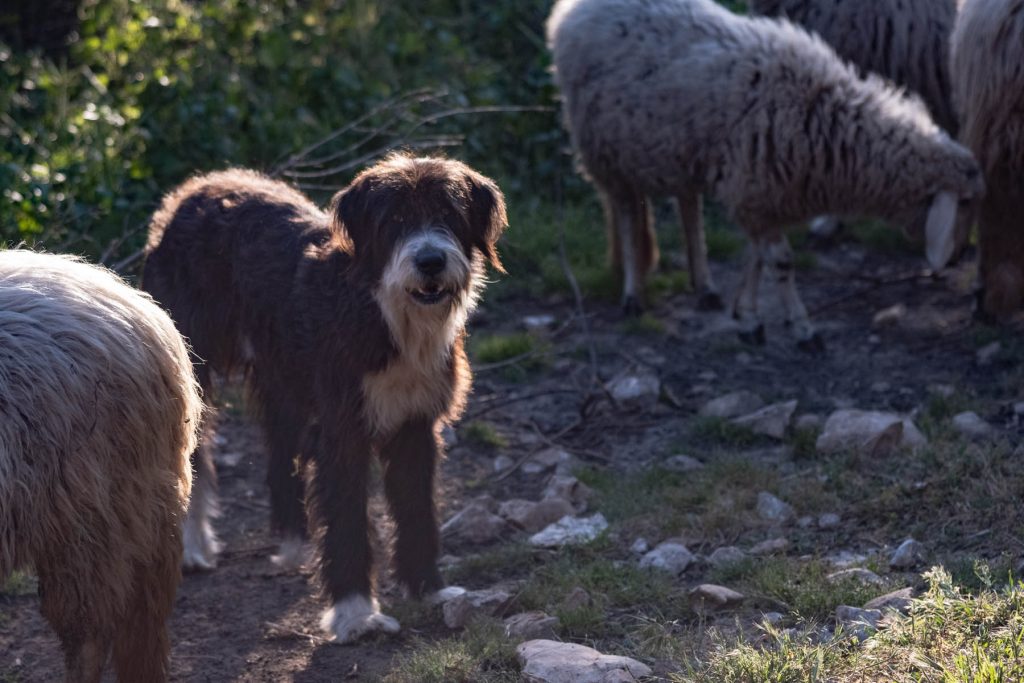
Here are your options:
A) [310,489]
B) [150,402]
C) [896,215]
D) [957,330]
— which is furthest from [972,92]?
[150,402]

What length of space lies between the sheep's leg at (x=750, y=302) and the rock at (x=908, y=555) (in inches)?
122

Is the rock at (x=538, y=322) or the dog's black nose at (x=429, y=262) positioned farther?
the rock at (x=538, y=322)

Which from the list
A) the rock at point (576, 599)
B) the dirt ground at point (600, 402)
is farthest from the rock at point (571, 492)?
the rock at point (576, 599)

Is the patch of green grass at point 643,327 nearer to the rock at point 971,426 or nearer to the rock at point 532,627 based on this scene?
the rock at point 971,426

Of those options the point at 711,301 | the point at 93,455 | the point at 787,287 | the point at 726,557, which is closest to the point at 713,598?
the point at 726,557

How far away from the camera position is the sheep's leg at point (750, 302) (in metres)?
8.05

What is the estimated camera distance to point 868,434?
240 inches

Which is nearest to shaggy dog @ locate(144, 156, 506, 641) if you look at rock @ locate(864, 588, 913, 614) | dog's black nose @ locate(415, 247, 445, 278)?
dog's black nose @ locate(415, 247, 445, 278)

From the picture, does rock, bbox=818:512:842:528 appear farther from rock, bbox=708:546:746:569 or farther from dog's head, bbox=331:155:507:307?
dog's head, bbox=331:155:507:307

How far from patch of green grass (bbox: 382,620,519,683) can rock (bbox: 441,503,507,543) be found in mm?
1214

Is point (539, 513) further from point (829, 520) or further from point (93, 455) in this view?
point (93, 455)

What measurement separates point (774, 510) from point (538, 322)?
3.03 m

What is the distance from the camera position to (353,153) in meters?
8.84

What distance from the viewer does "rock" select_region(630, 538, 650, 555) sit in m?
5.53
